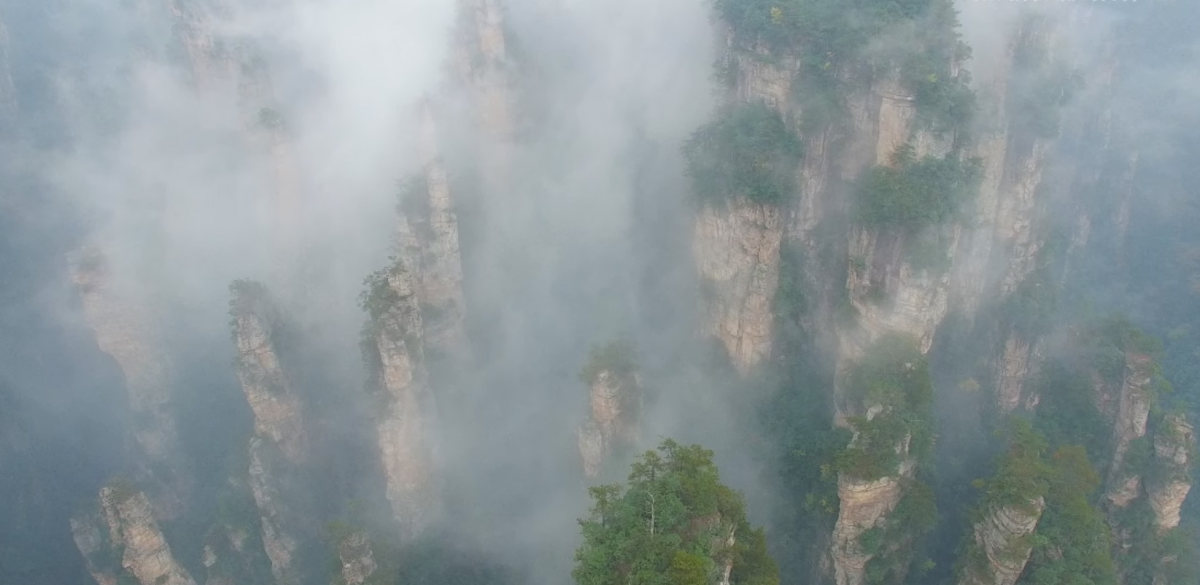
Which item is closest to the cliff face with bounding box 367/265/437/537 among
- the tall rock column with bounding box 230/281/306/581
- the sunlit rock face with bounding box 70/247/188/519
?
the tall rock column with bounding box 230/281/306/581

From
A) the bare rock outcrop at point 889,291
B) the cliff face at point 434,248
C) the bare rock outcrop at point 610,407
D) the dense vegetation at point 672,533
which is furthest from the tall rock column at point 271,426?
the bare rock outcrop at point 889,291

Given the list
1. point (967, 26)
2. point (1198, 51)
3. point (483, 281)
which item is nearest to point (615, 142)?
point (483, 281)

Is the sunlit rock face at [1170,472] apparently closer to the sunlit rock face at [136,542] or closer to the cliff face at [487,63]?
the cliff face at [487,63]

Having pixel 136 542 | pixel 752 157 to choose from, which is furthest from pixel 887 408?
pixel 136 542

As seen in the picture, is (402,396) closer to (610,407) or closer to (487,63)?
(610,407)

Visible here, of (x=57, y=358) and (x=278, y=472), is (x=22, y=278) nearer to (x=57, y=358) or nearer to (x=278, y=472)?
(x=57, y=358)

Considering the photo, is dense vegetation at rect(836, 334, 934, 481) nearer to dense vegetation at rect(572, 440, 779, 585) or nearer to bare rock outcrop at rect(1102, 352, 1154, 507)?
dense vegetation at rect(572, 440, 779, 585)
